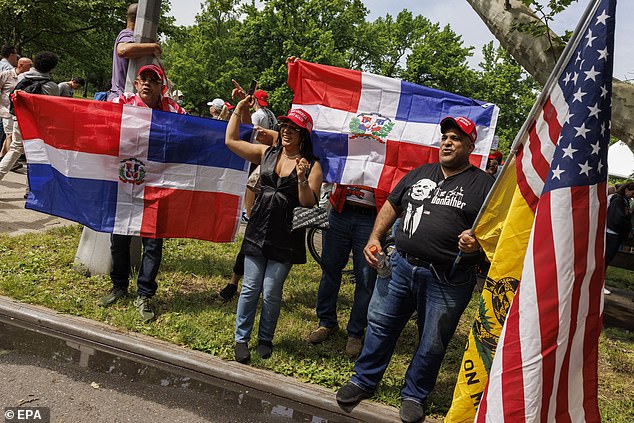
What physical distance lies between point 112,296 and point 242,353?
1479 mm

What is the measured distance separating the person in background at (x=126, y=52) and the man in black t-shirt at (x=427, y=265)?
2.84 meters

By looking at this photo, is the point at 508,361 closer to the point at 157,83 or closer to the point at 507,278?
the point at 507,278

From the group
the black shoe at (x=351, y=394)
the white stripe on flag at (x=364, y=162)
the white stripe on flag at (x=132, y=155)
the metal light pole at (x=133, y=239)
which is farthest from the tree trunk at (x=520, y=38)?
the white stripe on flag at (x=132, y=155)

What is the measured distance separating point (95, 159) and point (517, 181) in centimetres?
350

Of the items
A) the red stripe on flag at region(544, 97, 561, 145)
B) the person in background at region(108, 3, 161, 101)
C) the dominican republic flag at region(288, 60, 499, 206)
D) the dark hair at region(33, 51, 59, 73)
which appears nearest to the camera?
the red stripe on flag at region(544, 97, 561, 145)

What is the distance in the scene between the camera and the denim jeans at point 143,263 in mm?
4695

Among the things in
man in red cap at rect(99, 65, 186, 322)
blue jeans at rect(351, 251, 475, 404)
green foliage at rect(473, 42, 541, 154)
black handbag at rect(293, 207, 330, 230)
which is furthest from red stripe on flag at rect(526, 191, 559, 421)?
green foliage at rect(473, 42, 541, 154)

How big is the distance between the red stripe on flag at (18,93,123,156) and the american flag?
11.7 ft

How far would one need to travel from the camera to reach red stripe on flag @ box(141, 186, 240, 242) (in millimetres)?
4805

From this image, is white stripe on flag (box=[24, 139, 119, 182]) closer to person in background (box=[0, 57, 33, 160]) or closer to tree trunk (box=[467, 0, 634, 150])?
tree trunk (box=[467, 0, 634, 150])

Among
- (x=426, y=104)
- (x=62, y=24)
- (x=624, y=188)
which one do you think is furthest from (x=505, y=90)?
(x=426, y=104)

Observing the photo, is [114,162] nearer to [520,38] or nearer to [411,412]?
[411,412]

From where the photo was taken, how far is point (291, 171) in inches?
161

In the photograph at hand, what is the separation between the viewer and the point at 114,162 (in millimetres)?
4738
